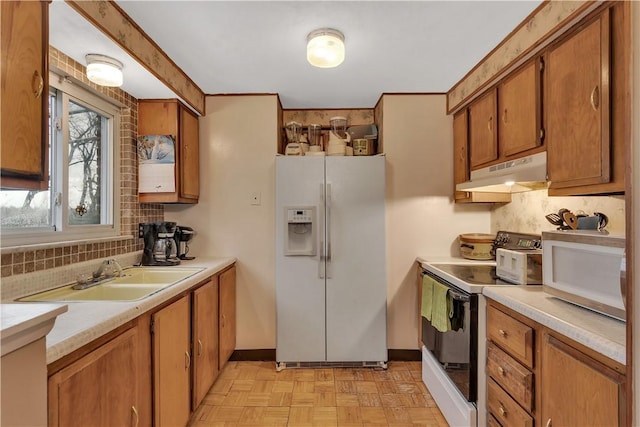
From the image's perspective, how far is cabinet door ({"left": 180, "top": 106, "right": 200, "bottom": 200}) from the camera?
2412 mm

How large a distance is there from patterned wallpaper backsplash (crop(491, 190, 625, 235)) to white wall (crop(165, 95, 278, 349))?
1927 millimetres

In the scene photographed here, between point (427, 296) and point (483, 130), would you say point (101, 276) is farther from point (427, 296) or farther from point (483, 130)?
point (483, 130)

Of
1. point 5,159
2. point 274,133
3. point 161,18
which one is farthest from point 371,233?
point 5,159

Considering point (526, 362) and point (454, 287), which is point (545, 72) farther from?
point (526, 362)

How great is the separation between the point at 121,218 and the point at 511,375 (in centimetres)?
253

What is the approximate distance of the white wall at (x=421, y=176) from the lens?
2678mm

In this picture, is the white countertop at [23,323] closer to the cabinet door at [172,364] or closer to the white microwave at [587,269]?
the cabinet door at [172,364]

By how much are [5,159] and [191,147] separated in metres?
1.72

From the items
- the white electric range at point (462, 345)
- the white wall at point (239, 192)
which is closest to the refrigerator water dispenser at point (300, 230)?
the white wall at point (239, 192)

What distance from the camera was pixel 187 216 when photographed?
2.68 m

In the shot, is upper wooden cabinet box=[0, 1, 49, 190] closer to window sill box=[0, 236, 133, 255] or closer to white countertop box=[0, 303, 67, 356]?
white countertop box=[0, 303, 67, 356]

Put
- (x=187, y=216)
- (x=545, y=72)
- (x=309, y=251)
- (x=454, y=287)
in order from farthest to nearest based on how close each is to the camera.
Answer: (x=187, y=216), (x=309, y=251), (x=454, y=287), (x=545, y=72)

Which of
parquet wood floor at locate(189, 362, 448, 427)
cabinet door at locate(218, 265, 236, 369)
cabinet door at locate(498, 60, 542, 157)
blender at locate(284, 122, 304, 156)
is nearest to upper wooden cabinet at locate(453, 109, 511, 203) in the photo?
cabinet door at locate(498, 60, 542, 157)

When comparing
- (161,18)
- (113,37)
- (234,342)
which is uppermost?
(161,18)
